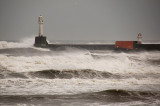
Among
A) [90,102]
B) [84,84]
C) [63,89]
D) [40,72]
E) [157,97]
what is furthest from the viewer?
[40,72]

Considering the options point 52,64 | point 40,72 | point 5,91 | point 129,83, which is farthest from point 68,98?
point 52,64

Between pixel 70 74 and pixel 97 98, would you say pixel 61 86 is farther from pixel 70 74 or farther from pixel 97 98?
pixel 70 74

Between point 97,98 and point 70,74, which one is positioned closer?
point 97,98

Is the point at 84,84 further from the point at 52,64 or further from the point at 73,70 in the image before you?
the point at 52,64

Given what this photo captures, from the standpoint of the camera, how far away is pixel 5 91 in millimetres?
8297

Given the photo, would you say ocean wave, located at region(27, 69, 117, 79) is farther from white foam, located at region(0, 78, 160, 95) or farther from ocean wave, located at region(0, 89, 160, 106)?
ocean wave, located at region(0, 89, 160, 106)

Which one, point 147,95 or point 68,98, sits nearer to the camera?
point 68,98

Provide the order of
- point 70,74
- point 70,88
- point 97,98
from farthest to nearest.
A: point 70,74 → point 70,88 → point 97,98

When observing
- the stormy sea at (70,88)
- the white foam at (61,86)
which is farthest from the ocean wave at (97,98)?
the white foam at (61,86)

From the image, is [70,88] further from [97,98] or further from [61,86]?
[97,98]

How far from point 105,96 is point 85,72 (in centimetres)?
488

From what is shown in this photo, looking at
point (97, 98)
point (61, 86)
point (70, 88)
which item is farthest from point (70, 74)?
point (97, 98)

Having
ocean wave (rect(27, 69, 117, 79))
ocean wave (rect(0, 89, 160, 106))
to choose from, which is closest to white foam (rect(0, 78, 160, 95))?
ocean wave (rect(0, 89, 160, 106))

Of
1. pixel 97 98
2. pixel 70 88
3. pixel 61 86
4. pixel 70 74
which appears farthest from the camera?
pixel 70 74
